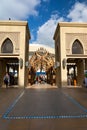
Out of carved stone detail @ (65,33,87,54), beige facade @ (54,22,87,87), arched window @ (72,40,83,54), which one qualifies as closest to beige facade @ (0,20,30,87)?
beige facade @ (54,22,87,87)

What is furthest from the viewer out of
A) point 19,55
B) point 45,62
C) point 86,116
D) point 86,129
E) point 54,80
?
point 45,62

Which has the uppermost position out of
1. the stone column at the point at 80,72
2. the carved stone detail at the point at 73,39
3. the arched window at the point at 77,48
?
the carved stone detail at the point at 73,39

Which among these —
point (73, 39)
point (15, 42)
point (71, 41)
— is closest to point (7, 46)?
point (15, 42)

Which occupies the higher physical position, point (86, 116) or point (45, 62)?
point (45, 62)

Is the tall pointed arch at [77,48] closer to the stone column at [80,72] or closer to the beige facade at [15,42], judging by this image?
the stone column at [80,72]

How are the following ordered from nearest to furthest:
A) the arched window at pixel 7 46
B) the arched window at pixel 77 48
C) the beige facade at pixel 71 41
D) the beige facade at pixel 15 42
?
1. the beige facade at pixel 15 42
2. the beige facade at pixel 71 41
3. the arched window at pixel 7 46
4. the arched window at pixel 77 48

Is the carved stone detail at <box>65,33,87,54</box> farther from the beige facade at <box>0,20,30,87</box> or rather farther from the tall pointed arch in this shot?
the beige facade at <box>0,20,30,87</box>

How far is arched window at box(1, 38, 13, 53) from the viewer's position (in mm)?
29828

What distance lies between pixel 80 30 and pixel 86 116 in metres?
23.1

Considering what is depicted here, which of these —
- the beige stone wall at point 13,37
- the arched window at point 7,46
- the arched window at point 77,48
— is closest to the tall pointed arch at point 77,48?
the arched window at point 77,48

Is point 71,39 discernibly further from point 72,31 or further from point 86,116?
point 86,116

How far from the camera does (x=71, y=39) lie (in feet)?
99.0

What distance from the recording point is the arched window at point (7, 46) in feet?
97.9

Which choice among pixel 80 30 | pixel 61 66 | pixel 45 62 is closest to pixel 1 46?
pixel 61 66
